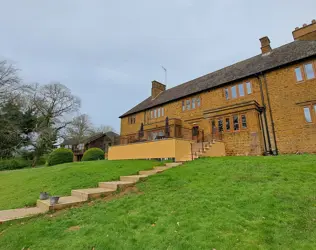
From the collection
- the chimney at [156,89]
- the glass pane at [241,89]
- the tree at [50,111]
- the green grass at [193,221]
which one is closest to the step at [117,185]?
the green grass at [193,221]

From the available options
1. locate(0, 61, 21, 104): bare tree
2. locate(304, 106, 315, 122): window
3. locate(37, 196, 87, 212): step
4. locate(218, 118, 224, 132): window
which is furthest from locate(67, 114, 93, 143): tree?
locate(304, 106, 315, 122): window

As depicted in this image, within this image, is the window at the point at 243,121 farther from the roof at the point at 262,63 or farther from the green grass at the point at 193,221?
the green grass at the point at 193,221

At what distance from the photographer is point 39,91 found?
38.3 metres

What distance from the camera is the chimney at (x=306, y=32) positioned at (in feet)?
52.4

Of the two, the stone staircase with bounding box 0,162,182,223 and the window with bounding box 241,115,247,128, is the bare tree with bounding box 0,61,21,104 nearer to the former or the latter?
the stone staircase with bounding box 0,162,182,223

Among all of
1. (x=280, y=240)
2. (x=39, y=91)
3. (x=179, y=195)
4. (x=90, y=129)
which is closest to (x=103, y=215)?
(x=179, y=195)

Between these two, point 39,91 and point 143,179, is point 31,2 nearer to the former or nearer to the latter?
point 143,179

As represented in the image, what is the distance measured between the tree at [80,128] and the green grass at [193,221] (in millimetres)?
42159

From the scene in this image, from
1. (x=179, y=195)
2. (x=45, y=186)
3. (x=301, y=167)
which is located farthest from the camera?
(x=45, y=186)

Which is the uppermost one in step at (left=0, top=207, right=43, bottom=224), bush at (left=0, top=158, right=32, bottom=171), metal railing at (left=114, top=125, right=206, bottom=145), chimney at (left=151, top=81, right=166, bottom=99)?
chimney at (left=151, top=81, right=166, bottom=99)

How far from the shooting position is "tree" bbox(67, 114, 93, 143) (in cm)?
4428

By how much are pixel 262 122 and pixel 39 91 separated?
137 feet

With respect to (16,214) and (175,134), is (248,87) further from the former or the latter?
(16,214)

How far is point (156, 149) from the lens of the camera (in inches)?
582
